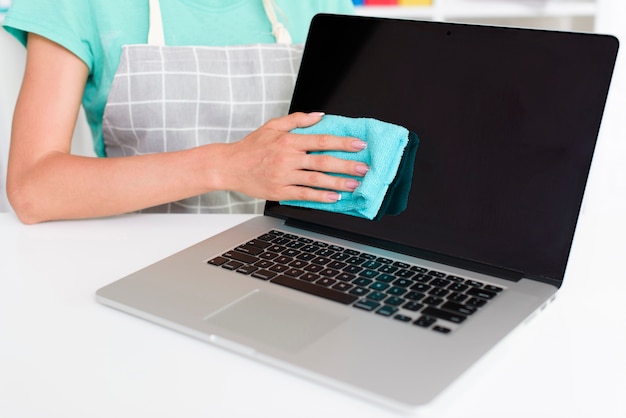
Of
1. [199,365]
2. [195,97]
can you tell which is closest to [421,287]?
[199,365]

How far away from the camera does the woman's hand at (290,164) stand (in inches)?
32.7

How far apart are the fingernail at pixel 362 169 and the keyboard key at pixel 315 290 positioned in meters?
0.14

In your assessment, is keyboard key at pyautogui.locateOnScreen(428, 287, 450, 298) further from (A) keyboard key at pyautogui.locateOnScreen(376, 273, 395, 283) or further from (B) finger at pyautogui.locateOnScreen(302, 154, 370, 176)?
(B) finger at pyautogui.locateOnScreen(302, 154, 370, 176)

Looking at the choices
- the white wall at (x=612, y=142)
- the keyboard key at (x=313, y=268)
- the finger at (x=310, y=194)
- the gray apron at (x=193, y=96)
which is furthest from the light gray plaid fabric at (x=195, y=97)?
the white wall at (x=612, y=142)

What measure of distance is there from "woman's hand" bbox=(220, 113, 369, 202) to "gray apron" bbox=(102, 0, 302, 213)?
267mm

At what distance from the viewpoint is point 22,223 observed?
1001mm

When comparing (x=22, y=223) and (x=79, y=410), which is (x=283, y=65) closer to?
(x=22, y=223)

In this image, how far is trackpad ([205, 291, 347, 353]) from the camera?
66 cm

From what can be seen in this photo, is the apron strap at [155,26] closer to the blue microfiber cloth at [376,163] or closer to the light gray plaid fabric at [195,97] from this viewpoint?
the light gray plaid fabric at [195,97]

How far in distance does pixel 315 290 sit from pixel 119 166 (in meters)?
0.40

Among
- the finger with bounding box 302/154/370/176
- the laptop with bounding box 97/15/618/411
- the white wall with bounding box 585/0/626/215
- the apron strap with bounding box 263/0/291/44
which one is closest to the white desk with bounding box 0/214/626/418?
the laptop with bounding box 97/15/618/411

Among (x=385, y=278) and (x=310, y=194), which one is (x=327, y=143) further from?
(x=385, y=278)

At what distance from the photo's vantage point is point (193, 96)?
Result: 118cm

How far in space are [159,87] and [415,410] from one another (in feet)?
2.56
